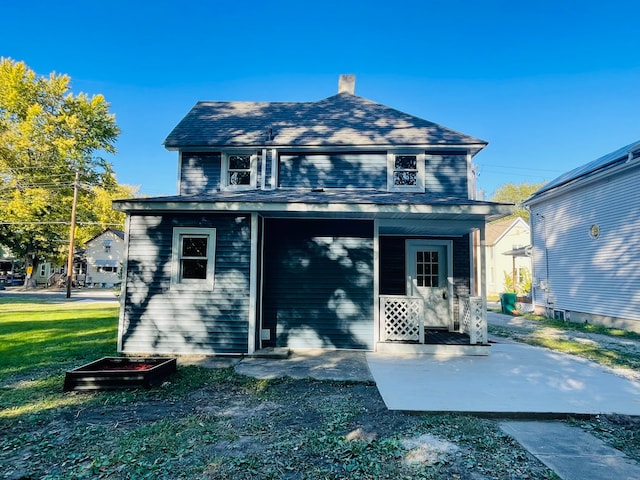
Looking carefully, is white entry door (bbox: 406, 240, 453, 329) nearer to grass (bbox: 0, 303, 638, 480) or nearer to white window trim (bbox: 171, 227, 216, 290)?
grass (bbox: 0, 303, 638, 480)

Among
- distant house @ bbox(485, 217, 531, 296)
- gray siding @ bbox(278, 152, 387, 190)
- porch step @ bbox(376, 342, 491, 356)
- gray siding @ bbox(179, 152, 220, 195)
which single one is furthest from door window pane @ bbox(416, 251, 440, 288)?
distant house @ bbox(485, 217, 531, 296)

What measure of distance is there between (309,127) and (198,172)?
354 centimetres

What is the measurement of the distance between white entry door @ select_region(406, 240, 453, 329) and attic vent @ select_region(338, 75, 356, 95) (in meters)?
6.60

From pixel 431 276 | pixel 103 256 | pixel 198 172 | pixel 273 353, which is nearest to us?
pixel 273 353

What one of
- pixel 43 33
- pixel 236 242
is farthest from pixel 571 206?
pixel 43 33

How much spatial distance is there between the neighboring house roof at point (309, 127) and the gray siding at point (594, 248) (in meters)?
6.16

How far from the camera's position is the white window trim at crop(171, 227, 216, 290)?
6.96 m

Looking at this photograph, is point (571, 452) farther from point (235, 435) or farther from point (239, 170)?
point (239, 170)

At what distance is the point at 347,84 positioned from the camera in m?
12.2

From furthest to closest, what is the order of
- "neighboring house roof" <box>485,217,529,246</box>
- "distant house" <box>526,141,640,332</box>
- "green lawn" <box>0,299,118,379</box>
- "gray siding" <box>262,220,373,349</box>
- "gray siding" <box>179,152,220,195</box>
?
"neighboring house roof" <box>485,217,529,246</box> → "distant house" <box>526,141,640,332</box> → "gray siding" <box>179,152,220,195</box> → "gray siding" <box>262,220,373,349</box> → "green lawn" <box>0,299,118,379</box>

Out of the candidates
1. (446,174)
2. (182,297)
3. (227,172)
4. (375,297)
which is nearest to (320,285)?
(375,297)

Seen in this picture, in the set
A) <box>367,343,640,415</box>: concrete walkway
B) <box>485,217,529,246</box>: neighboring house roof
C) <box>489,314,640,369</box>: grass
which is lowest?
<box>489,314,640,369</box>: grass

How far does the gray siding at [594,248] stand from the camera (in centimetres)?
1055

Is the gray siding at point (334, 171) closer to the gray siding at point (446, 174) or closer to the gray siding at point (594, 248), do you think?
the gray siding at point (446, 174)
